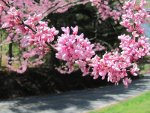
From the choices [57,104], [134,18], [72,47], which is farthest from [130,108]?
[72,47]

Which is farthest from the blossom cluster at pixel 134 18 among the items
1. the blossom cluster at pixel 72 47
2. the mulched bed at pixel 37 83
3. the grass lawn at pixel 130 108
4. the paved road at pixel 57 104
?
the mulched bed at pixel 37 83

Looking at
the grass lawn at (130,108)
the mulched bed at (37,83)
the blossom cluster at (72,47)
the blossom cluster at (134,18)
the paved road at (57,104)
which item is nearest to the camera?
the blossom cluster at (72,47)

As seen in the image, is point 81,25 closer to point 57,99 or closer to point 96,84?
point 96,84

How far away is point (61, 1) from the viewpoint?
11297 mm

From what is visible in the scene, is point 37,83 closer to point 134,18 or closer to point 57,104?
point 57,104

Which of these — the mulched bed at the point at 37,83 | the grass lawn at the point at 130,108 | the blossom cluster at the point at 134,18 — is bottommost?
the grass lawn at the point at 130,108

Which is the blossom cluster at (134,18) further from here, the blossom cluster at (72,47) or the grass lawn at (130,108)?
the grass lawn at (130,108)

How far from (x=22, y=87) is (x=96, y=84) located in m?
7.14

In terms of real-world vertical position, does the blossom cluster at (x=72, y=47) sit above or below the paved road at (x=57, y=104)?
above

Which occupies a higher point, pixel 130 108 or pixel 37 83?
pixel 37 83

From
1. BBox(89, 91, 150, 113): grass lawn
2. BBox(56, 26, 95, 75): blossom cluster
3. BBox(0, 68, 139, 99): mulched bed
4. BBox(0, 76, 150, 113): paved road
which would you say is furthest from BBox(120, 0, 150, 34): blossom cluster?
BBox(0, 68, 139, 99): mulched bed

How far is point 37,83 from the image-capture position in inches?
893

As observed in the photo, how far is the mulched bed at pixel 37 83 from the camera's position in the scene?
21.0 m

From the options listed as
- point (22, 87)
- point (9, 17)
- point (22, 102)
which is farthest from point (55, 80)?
point (9, 17)
